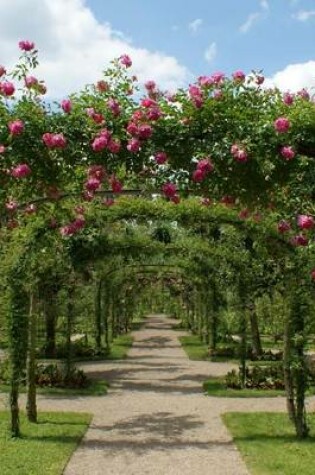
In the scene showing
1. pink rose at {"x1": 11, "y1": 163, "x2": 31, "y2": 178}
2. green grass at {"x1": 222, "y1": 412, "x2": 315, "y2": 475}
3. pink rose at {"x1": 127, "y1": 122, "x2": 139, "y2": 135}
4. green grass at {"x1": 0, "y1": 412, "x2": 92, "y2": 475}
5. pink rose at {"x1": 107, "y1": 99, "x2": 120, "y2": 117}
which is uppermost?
pink rose at {"x1": 107, "y1": 99, "x2": 120, "y2": 117}

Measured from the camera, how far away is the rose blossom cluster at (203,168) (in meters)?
5.88

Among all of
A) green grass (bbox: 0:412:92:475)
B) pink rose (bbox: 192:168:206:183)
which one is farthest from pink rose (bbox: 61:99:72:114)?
green grass (bbox: 0:412:92:475)

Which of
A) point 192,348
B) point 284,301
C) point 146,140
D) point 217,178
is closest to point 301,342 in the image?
point 284,301

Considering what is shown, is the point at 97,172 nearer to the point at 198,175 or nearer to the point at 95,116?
the point at 95,116

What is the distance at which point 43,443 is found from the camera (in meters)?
8.45

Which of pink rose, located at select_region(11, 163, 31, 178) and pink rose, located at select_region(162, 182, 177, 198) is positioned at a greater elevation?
pink rose, located at select_region(11, 163, 31, 178)

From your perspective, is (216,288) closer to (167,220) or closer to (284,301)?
(167,220)

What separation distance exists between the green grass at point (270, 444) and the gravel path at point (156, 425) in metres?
0.17

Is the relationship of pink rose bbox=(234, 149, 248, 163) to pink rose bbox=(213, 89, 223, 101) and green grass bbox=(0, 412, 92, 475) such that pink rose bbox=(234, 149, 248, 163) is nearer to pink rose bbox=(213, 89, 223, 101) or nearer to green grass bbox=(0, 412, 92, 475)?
pink rose bbox=(213, 89, 223, 101)

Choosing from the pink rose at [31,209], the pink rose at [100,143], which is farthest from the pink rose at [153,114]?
the pink rose at [31,209]

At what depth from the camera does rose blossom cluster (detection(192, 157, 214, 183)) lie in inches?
231

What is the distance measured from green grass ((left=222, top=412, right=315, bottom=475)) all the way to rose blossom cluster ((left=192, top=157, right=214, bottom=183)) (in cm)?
333

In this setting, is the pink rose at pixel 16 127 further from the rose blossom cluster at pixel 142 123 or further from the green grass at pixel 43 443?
the green grass at pixel 43 443

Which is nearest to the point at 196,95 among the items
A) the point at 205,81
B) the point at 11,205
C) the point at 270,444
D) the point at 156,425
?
the point at 205,81
